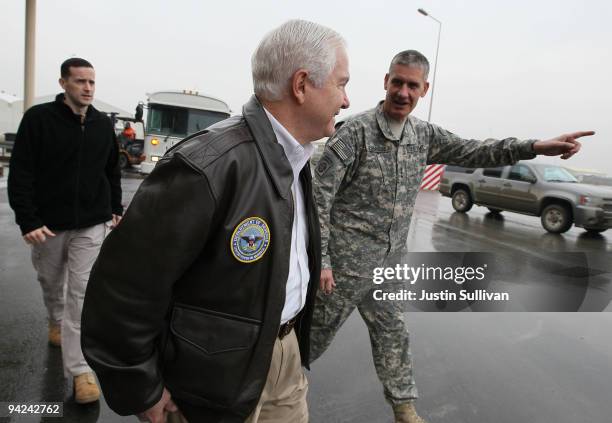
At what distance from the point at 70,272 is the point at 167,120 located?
412 inches

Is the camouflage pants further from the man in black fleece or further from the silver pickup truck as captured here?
the silver pickup truck

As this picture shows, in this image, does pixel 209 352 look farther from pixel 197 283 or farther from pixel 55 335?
pixel 55 335

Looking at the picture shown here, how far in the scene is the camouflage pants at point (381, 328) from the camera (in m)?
2.49

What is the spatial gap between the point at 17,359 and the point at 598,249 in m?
9.06

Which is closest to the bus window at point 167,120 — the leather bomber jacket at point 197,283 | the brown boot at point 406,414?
the brown boot at point 406,414

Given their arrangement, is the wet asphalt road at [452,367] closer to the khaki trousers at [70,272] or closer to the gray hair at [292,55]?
the khaki trousers at [70,272]

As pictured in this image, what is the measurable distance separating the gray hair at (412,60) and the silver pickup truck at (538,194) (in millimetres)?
8801

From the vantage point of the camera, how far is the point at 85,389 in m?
2.56

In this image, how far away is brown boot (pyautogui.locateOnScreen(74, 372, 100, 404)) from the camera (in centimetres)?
254

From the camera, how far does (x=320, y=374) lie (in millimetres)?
3105

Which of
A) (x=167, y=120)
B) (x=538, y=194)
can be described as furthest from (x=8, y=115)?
(x=538, y=194)

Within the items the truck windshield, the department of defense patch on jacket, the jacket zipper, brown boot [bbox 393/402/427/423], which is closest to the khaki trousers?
the jacket zipper

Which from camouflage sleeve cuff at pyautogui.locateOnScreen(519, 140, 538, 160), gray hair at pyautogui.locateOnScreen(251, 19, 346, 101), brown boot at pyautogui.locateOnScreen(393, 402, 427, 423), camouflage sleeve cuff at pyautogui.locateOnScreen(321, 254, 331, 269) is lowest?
brown boot at pyautogui.locateOnScreen(393, 402, 427, 423)

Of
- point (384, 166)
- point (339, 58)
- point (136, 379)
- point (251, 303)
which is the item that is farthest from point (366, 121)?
point (136, 379)
